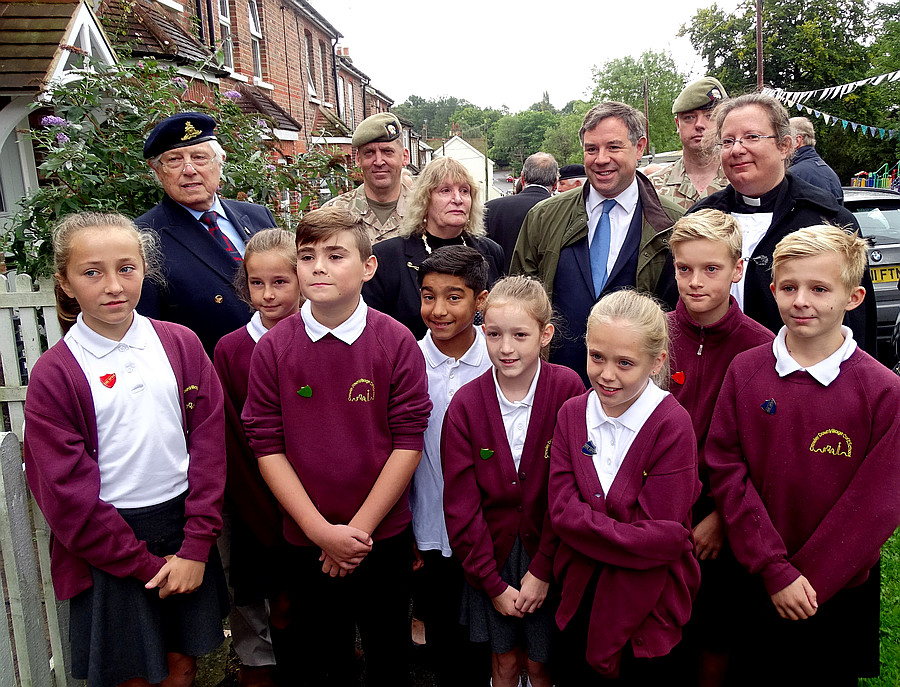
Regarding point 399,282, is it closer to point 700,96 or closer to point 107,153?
point 107,153

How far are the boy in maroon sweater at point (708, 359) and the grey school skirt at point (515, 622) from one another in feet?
1.86

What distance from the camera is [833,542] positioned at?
215 cm

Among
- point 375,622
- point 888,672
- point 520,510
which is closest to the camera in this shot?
point 520,510

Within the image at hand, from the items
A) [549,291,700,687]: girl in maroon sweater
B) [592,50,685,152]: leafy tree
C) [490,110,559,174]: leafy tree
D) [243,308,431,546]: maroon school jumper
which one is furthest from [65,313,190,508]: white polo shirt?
[490,110,559,174]: leafy tree

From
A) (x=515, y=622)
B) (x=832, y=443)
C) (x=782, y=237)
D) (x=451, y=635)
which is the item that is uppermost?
(x=782, y=237)

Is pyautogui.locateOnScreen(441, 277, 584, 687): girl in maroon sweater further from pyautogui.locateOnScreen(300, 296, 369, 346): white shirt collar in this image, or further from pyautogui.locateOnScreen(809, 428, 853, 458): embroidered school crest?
pyautogui.locateOnScreen(809, 428, 853, 458): embroidered school crest

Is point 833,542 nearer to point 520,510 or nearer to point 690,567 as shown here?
point 690,567

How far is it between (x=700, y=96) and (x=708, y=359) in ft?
9.85

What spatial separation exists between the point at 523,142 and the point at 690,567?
11410 centimetres

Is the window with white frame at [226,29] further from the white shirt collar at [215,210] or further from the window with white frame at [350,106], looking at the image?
the white shirt collar at [215,210]

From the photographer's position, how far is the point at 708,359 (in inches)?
99.6

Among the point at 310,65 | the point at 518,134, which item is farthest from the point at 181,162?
the point at 518,134

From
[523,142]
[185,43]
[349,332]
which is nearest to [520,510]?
[349,332]

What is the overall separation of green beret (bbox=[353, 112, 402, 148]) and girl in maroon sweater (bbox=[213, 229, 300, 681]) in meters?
1.71
